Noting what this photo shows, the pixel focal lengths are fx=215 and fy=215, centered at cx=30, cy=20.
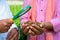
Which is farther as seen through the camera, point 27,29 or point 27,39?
point 27,39

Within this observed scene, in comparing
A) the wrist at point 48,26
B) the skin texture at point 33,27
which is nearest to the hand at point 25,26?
the skin texture at point 33,27

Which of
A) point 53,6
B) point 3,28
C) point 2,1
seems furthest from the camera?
point 2,1

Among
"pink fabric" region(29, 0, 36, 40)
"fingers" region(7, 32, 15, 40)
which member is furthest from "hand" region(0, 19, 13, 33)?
"pink fabric" region(29, 0, 36, 40)

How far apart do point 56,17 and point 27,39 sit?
0.83ft

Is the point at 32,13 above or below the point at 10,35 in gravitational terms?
above

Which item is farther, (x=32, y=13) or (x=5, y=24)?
(x=32, y=13)

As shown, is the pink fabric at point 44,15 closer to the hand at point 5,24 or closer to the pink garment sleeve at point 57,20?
the pink garment sleeve at point 57,20

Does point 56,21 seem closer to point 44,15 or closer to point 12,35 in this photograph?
point 44,15

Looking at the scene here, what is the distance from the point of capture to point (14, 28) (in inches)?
55.7

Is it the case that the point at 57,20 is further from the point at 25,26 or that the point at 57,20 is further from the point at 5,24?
the point at 5,24

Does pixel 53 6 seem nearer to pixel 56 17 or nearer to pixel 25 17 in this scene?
pixel 56 17

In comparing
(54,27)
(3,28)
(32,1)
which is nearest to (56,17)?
(54,27)

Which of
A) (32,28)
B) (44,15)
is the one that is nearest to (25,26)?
(32,28)

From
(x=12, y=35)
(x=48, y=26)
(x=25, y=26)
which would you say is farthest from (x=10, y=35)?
(x=48, y=26)
